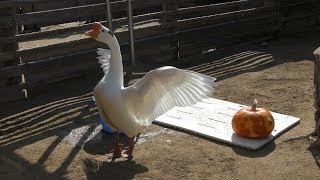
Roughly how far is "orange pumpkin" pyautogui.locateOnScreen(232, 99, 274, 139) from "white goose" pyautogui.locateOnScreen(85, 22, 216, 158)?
0.67 m

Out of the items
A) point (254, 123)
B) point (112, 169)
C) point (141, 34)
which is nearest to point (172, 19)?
point (141, 34)

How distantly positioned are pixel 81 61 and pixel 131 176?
11.3 ft

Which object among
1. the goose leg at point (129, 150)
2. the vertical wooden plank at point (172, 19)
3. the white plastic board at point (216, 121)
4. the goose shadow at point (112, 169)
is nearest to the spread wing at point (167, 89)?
the goose leg at point (129, 150)

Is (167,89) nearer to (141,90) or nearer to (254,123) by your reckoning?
(141,90)

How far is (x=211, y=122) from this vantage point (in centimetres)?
502

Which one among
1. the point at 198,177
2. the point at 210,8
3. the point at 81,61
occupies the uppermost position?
the point at 210,8

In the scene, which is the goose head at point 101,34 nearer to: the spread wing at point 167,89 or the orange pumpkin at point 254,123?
the spread wing at point 167,89

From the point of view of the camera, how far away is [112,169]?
4133 millimetres

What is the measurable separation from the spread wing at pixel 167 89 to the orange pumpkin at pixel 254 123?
0.65 meters

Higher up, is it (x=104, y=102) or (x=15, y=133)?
(x=104, y=102)

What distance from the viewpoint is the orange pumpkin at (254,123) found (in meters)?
4.42

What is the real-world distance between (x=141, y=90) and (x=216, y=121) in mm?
1347

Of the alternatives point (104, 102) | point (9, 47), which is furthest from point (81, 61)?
point (104, 102)

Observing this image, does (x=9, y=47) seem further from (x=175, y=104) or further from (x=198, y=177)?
(x=198, y=177)
